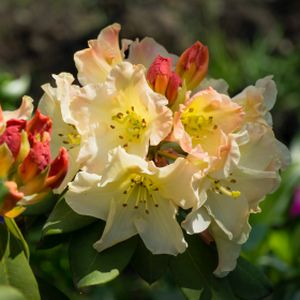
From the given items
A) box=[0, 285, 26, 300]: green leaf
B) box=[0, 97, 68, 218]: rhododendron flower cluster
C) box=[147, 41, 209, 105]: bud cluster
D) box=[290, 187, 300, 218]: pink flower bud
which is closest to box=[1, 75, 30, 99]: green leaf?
box=[147, 41, 209, 105]: bud cluster

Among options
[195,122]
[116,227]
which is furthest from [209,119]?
[116,227]

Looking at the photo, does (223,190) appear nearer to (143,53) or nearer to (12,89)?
(143,53)

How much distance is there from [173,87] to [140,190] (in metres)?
0.18

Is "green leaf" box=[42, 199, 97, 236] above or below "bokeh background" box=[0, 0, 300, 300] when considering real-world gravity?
above

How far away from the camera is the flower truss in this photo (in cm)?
133

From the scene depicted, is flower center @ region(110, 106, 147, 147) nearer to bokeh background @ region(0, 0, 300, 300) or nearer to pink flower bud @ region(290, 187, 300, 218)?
pink flower bud @ region(290, 187, 300, 218)

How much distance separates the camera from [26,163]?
1204mm

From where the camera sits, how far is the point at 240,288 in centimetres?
150

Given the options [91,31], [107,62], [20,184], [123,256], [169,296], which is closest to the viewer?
[20,184]

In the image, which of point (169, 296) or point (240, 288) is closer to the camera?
point (240, 288)

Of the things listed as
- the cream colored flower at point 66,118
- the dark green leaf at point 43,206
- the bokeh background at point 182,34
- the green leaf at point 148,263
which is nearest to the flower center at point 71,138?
the cream colored flower at point 66,118

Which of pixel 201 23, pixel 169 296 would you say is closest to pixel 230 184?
pixel 169 296

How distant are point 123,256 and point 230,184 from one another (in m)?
0.23

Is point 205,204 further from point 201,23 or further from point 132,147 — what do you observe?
point 201,23
